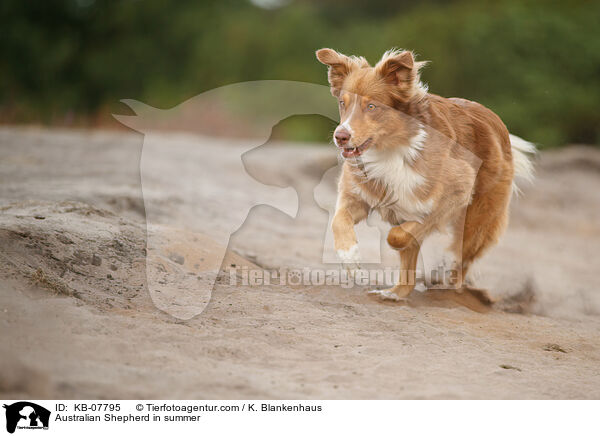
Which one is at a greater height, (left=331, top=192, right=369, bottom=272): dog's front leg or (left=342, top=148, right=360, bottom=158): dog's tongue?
(left=342, top=148, right=360, bottom=158): dog's tongue

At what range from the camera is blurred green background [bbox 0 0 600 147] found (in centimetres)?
1683

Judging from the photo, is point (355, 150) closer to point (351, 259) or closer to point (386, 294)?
point (351, 259)

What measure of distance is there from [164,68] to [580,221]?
53.5 feet

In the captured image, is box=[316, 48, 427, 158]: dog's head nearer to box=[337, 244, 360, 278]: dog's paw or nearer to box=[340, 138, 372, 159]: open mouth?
box=[340, 138, 372, 159]: open mouth

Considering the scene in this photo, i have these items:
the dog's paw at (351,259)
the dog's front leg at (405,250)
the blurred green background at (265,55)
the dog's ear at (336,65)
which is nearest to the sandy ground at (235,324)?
the dog's front leg at (405,250)

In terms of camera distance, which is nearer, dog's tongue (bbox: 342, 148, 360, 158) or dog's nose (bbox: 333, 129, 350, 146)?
dog's nose (bbox: 333, 129, 350, 146)

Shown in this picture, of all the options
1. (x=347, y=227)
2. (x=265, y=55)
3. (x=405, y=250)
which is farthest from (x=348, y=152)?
(x=265, y=55)

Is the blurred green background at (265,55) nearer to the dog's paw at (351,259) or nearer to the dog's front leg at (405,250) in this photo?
the dog's front leg at (405,250)

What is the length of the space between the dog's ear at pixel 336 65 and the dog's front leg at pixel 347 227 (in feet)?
3.14

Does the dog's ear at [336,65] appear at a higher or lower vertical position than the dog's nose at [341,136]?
higher

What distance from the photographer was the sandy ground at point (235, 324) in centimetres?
333
